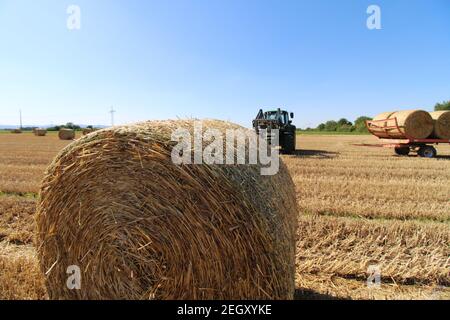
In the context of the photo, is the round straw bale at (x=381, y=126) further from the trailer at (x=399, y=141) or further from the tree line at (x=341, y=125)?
the tree line at (x=341, y=125)

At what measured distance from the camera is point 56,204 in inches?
113

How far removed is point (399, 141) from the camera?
47.8 ft

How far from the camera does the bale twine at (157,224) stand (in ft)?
8.18

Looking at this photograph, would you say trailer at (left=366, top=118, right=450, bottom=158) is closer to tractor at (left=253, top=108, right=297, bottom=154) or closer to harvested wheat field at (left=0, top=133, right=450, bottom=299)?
tractor at (left=253, top=108, right=297, bottom=154)

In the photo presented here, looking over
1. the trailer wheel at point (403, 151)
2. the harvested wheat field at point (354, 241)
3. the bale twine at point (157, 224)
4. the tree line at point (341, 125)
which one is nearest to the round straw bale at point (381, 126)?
the trailer wheel at point (403, 151)

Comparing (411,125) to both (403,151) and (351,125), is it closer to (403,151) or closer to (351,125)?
(403,151)

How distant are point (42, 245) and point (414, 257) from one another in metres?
3.88

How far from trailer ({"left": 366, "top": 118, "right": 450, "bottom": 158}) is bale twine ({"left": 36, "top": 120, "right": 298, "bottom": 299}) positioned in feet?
43.6

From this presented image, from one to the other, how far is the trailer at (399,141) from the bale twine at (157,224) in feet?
43.6

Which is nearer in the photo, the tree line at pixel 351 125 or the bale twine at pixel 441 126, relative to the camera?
the bale twine at pixel 441 126

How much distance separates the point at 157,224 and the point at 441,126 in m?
15.4

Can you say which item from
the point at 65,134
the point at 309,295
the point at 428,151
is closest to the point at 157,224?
the point at 309,295
